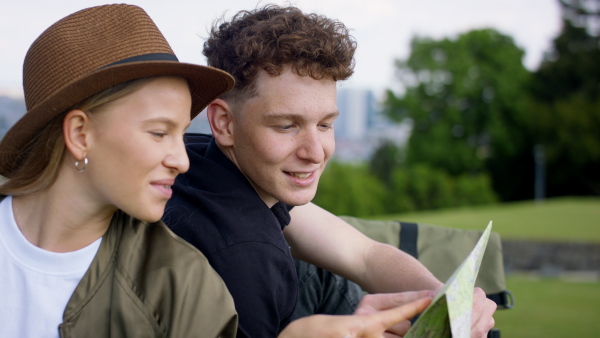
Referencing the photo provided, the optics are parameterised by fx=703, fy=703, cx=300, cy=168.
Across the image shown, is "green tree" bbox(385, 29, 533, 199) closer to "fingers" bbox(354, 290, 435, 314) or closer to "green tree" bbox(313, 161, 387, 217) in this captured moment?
"green tree" bbox(313, 161, 387, 217)

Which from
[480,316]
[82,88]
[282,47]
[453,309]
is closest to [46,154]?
[82,88]

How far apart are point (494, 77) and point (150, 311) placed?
3708 cm

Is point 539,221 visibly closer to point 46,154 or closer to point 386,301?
point 386,301

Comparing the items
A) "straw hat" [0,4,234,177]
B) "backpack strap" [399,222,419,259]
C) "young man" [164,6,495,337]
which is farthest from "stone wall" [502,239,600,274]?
"straw hat" [0,4,234,177]

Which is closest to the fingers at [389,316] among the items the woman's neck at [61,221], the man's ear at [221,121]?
the woman's neck at [61,221]

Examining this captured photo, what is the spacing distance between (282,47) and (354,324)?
952 millimetres

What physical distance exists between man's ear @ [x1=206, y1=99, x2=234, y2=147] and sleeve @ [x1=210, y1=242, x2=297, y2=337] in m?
0.46

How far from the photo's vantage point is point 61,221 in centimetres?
190

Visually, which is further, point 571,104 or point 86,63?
point 571,104

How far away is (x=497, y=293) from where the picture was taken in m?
3.32

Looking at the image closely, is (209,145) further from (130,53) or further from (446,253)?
(446,253)

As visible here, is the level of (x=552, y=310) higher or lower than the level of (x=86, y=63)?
lower

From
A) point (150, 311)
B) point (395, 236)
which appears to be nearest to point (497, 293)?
point (395, 236)

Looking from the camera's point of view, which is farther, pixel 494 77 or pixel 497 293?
pixel 494 77
